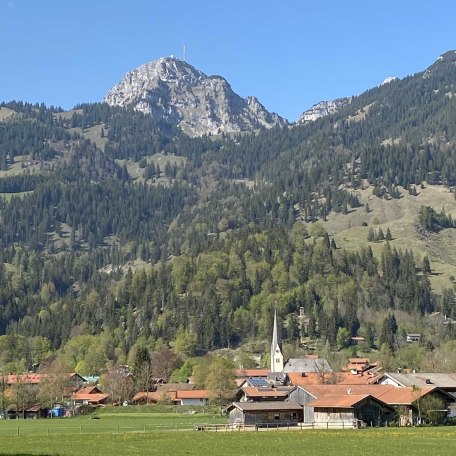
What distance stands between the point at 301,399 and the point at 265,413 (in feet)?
27.2

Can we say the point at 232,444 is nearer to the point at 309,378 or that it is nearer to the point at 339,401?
the point at 339,401

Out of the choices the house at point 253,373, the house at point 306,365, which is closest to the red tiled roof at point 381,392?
the house at point 306,365

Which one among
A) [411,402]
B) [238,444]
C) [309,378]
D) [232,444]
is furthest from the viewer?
[309,378]

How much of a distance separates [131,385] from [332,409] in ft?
244

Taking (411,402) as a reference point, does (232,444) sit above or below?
below

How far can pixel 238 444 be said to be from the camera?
229ft

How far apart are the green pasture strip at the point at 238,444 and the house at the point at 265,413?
23893 millimetres

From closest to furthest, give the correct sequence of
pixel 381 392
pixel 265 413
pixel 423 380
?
pixel 265 413 < pixel 381 392 < pixel 423 380

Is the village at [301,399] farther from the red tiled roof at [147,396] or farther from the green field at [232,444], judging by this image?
the green field at [232,444]

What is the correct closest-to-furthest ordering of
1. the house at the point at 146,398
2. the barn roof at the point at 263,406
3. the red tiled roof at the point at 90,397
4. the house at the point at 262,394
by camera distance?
the barn roof at the point at 263,406, the house at the point at 262,394, the house at the point at 146,398, the red tiled roof at the point at 90,397

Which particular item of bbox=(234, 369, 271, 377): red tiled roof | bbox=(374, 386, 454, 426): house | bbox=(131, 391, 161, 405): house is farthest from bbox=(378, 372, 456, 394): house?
bbox=(234, 369, 271, 377): red tiled roof

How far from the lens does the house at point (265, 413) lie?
107375 millimetres

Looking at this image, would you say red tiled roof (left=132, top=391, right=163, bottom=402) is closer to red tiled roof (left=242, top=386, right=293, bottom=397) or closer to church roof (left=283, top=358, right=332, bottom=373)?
church roof (left=283, top=358, right=332, bottom=373)

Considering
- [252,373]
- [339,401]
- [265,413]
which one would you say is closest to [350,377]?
[252,373]
